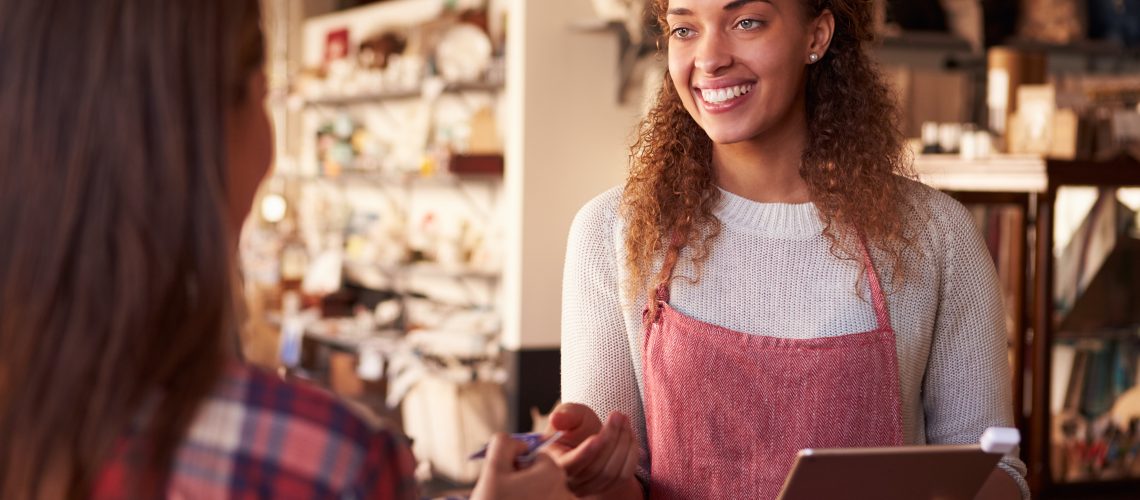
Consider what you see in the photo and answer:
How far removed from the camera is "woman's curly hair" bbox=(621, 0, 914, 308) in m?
1.92

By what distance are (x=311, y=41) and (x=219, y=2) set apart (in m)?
7.51

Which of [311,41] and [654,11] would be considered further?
[311,41]

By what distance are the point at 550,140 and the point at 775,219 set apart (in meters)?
3.44

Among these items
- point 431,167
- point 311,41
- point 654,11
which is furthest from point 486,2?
point 654,11

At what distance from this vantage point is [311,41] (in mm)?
8234

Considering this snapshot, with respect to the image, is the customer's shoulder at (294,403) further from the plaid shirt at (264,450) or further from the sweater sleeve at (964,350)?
the sweater sleeve at (964,350)

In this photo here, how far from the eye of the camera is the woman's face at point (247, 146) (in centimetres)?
98

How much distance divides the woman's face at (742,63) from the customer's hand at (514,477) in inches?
30.2

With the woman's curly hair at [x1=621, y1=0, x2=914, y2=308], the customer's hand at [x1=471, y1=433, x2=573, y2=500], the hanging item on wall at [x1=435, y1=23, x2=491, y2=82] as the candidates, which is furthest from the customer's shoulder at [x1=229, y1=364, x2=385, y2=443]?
the hanging item on wall at [x1=435, y1=23, x2=491, y2=82]

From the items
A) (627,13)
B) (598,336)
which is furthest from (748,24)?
(627,13)

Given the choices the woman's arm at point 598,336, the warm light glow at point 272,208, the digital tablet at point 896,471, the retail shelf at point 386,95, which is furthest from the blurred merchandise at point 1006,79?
the warm light glow at point 272,208

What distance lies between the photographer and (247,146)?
998mm

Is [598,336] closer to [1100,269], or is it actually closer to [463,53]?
[1100,269]

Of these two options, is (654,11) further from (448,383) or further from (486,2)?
(486,2)
